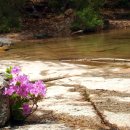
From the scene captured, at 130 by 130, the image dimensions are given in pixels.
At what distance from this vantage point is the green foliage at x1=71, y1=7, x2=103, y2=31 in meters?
21.9

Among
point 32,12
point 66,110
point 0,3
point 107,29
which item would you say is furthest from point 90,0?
point 66,110

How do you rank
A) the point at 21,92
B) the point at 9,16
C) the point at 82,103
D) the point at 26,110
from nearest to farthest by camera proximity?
the point at 21,92
the point at 26,110
the point at 82,103
the point at 9,16

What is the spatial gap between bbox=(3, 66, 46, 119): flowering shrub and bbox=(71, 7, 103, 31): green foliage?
17.4 metres

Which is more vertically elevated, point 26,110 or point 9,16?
point 26,110

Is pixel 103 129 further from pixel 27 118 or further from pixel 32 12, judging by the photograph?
pixel 32 12

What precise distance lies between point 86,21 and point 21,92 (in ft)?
58.1

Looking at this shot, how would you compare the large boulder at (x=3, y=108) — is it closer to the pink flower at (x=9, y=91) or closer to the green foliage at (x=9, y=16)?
the pink flower at (x=9, y=91)

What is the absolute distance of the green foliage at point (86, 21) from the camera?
71.9 feet

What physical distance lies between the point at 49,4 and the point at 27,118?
21.3 meters

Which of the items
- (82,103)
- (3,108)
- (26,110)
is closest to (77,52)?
(82,103)

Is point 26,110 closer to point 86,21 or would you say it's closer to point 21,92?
point 21,92

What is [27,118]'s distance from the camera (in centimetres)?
484

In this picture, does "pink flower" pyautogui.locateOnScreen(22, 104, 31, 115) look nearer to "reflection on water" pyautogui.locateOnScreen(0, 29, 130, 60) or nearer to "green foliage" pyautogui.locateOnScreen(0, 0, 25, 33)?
"reflection on water" pyautogui.locateOnScreen(0, 29, 130, 60)

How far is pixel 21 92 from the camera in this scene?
14.9 ft
